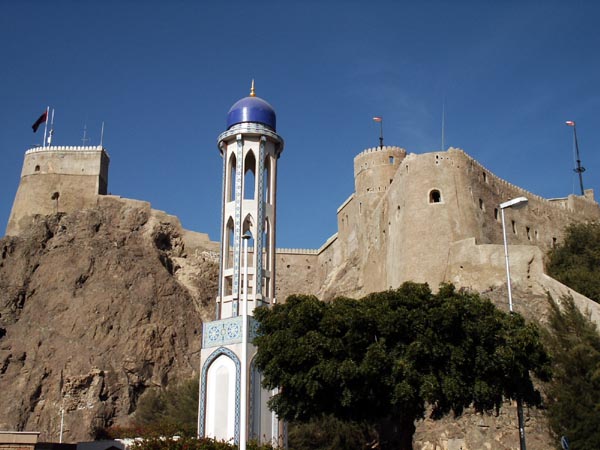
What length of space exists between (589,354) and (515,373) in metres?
5.06

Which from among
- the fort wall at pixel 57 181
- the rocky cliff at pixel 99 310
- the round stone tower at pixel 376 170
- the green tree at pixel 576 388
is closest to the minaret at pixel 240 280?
the green tree at pixel 576 388

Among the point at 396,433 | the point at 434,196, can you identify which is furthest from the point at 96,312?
the point at 396,433

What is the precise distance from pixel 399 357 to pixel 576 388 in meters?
6.84

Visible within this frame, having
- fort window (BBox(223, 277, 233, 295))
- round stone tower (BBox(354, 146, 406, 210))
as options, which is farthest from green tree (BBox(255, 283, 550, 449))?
round stone tower (BBox(354, 146, 406, 210))

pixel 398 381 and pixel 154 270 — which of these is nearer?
pixel 398 381

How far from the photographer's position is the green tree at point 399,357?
16328 mm

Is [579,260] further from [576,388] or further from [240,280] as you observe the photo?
[240,280]

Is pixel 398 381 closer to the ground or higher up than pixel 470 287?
closer to the ground

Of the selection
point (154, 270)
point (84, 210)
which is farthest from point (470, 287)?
point (84, 210)

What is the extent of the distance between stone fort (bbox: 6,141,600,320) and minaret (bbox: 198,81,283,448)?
1308cm

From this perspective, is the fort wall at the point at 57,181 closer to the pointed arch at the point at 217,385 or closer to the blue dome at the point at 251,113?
the blue dome at the point at 251,113

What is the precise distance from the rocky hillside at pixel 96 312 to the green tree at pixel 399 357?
2288cm

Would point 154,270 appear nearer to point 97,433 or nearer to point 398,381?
point 97,433

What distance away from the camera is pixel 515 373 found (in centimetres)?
1686
